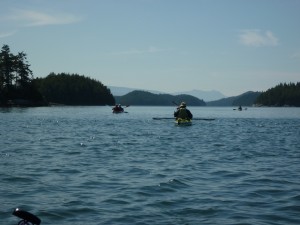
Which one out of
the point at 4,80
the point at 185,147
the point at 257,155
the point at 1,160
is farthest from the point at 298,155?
the point at 4,80


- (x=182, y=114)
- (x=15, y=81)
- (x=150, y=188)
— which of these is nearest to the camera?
(x=150, y=188)

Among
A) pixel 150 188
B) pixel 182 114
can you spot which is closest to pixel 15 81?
pixel 182 114

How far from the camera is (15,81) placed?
14075cm

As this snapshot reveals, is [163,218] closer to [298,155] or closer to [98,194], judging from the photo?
[98,194]

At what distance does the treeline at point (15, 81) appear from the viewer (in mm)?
132625

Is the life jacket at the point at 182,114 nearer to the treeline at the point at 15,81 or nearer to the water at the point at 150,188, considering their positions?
the water at the point at 150,188

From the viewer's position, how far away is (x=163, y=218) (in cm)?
1130

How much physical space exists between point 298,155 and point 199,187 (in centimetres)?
1290

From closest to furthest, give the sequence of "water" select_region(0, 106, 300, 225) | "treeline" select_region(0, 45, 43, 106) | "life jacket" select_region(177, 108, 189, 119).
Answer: "water" select_region(0, 106, 300, 225) → "life jacket" select_region(177, 108, 189, 119) → "treeline" select_region(0, 45, 43, 106)

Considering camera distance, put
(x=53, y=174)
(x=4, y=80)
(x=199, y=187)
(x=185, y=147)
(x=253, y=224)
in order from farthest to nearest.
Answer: (x=4, y=80) → (x=185, y=147) → (x=53, y=174) → (x=199, y=187) → (x=253, y=224)

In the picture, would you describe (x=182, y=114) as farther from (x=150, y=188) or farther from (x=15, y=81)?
(x=15, y=81)

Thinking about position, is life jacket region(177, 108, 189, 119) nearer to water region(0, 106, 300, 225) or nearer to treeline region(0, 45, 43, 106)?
water region(0, 106, 300, 225)

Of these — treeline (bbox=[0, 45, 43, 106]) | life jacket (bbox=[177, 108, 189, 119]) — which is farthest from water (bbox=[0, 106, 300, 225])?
treeline (bbox=[0, 45, 43, 106])

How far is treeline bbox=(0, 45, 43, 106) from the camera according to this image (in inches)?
5221
